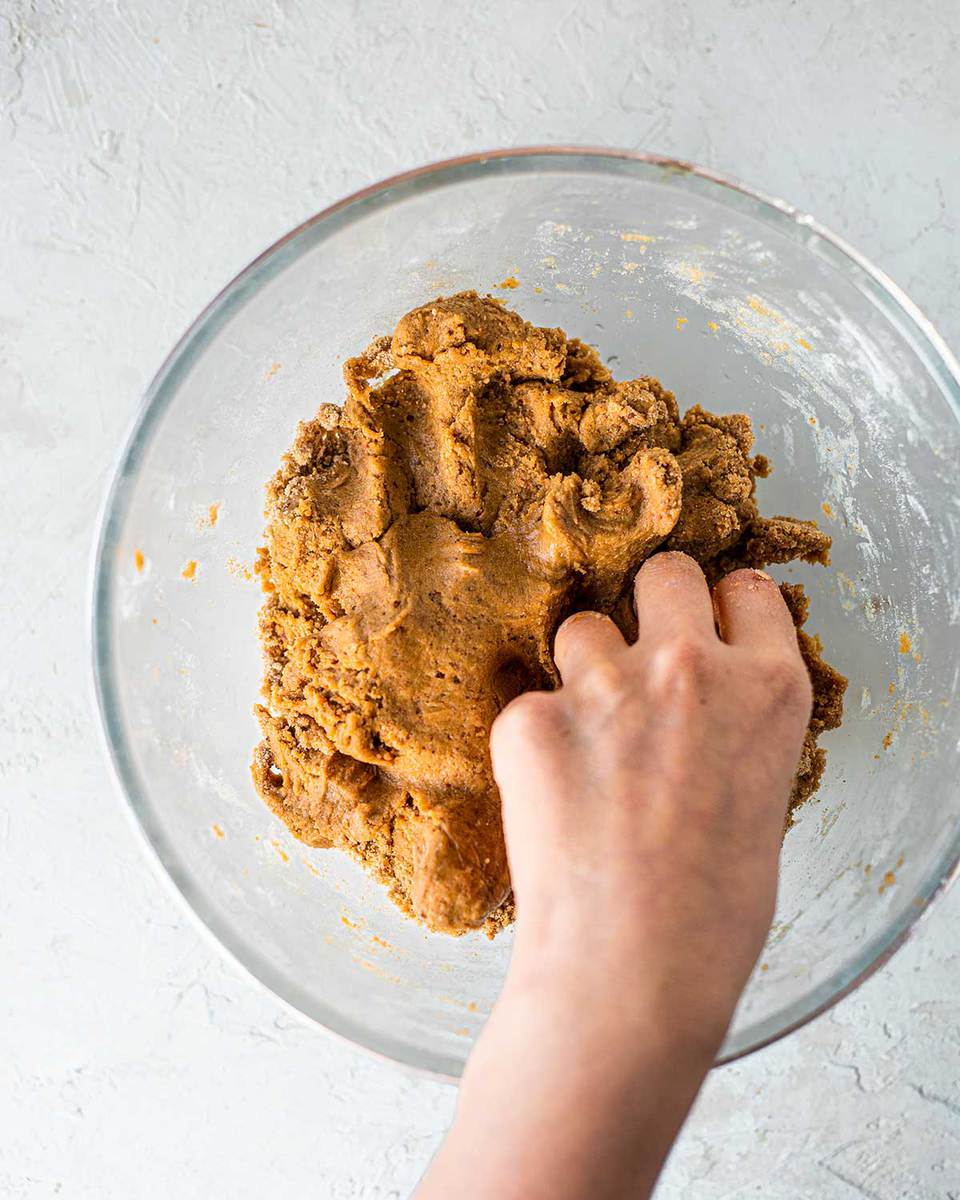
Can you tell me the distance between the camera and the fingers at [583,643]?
0.97 m

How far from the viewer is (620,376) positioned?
1342mm

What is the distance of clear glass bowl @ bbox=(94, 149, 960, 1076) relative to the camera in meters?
1.19

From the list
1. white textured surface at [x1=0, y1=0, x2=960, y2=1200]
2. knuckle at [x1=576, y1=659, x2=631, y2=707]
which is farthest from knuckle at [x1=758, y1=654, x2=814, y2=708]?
white textured surface at [x1=0, y1=0, x2=960, y2=1200]

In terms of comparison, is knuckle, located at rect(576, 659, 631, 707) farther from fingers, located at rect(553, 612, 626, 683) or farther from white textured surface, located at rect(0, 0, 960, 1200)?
white textured surface, located at rect(0, 0, 960, 1200)

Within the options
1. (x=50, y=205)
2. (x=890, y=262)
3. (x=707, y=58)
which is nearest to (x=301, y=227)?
(x=50, y=205)

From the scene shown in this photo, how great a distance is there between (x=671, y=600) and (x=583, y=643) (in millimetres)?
112

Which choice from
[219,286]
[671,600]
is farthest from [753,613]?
[219,286]

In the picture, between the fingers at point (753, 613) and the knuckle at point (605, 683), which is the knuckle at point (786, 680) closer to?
the fingers at point (753, 613)

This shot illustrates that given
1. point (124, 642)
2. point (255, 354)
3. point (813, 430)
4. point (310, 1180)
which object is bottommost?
point (310, 1180)

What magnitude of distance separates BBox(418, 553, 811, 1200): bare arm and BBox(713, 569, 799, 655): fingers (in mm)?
49

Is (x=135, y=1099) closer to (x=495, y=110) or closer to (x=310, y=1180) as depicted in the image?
(x=310, y=1180)

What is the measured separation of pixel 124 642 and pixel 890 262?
129 cm

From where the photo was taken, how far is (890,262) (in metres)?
1.43

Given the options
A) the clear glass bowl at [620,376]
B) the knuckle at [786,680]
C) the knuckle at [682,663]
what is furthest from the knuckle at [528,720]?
the clear glass bowl at [620,376]
